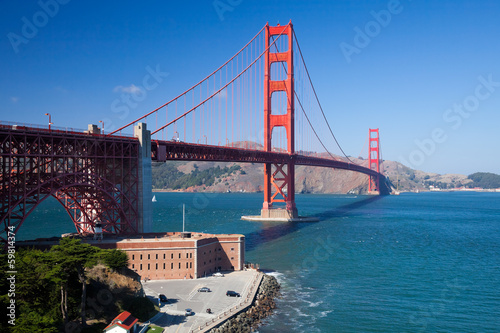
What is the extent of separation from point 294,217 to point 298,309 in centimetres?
6146

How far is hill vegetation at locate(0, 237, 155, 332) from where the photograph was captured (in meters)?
26.6

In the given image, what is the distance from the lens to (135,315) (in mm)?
32000

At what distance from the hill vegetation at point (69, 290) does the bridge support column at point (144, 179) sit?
14975mm

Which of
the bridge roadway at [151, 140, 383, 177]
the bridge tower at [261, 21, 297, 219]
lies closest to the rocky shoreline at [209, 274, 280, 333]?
the bridge roadway at [151, 140, 383, 177]

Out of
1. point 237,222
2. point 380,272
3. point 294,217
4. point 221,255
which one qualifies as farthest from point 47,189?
point 294,217

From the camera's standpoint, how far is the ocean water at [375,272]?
118 feet

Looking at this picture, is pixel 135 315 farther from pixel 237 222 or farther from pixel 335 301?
pixel 237 222

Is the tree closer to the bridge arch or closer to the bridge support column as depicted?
the bridge arch

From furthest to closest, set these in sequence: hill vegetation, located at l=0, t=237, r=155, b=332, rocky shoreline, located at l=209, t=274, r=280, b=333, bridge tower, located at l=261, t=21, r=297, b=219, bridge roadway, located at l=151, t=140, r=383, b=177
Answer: bridge tower, located at l=261, t=21, r=297, b=219 < bridge roadway, located at l=151, t=140, r=383, b=177 < rocky shoreline, located at l=209, t=274, r=280, b=333 < hill vegetation, located at l=0, t=237, r=155, b=332

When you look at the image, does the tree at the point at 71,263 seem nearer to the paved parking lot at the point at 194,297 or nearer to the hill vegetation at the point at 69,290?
the hill vegetation at the point at 69,290

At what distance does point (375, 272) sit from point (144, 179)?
1052 inches

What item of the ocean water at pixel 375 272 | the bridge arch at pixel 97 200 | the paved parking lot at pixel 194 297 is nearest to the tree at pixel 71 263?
the paved parking lot at pixel 194 297

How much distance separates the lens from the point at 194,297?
37.2 metres

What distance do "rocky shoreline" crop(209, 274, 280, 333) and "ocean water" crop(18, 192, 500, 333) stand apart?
869 millimetres
